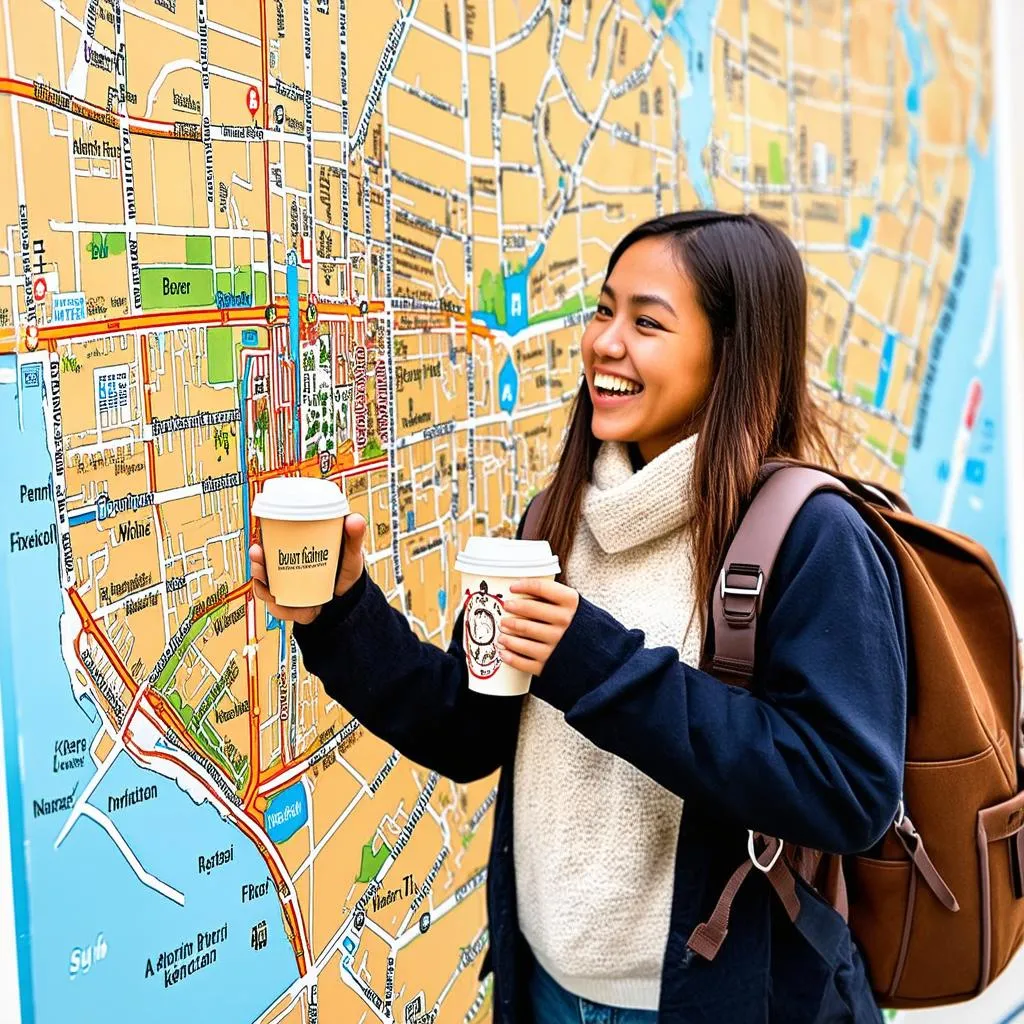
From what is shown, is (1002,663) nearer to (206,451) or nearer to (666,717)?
(666,717)

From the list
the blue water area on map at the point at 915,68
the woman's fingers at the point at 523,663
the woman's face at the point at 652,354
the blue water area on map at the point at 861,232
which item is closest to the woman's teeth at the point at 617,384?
the woman's face at the point at 652,354

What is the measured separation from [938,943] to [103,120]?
4.92 feet

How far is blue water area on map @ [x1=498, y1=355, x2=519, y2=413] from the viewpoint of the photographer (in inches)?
102

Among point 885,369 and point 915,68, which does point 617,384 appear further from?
point 915,68

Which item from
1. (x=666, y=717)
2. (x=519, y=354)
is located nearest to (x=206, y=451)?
(x=666, y=717)

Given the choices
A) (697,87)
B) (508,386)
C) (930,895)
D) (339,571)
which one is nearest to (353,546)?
(339,571)

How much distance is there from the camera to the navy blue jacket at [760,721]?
1.42 m

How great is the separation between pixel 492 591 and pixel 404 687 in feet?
0.92

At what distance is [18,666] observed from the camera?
1.47 meters

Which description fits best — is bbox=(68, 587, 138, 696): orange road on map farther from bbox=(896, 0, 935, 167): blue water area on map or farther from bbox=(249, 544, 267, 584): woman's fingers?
bbox=(896, 0, 935, 167): blue water area on map

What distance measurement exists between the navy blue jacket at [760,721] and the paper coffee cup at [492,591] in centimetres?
5

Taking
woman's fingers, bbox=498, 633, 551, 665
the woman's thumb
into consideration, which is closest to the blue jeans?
woman's fingers, bbox=498, 633, 551, 665

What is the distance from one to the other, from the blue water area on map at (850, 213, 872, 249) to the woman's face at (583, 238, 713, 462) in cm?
245

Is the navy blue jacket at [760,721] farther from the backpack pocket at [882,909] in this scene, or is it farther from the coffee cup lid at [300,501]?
the coffee cup lid at [300,501]
